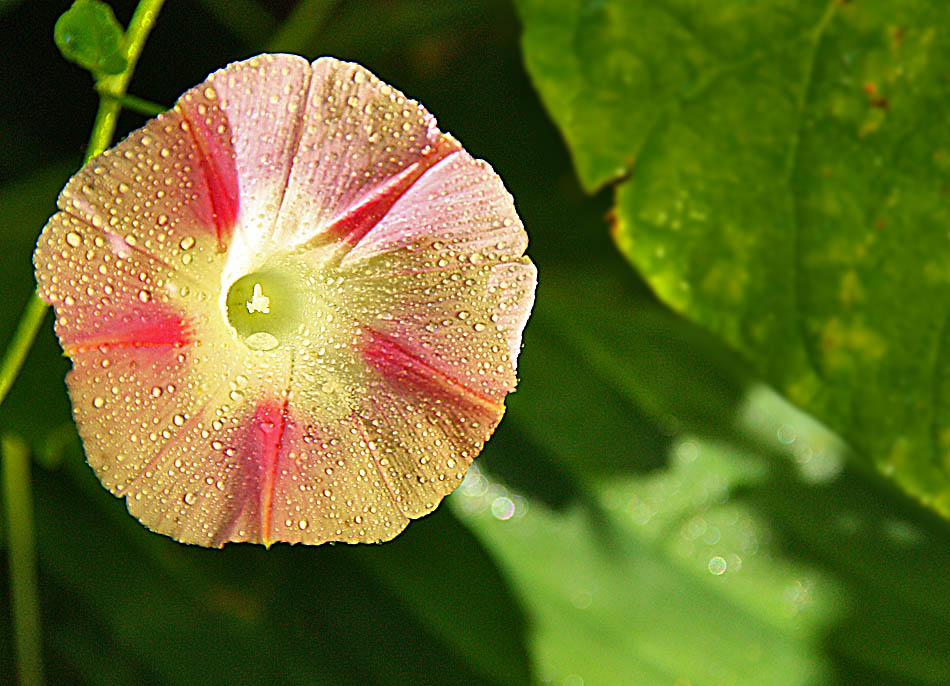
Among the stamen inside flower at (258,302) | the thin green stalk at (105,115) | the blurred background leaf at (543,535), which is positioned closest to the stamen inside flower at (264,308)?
the stamen inside flower at (258,302)

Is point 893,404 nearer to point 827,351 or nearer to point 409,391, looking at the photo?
point 827,351

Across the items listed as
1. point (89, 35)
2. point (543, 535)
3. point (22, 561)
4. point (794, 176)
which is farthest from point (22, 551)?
point (794, 176)

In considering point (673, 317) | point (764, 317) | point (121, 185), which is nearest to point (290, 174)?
point (121, 185)

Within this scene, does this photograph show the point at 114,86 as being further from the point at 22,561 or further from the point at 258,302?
the point at 22,561

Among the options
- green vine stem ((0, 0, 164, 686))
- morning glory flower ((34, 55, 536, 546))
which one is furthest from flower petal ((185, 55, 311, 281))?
green vine stem ((0, 0, 164, 686))

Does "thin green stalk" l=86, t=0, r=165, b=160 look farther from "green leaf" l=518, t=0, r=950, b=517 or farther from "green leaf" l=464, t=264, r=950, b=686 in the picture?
"green leaf" l=464, t=264, r=950, b=686
